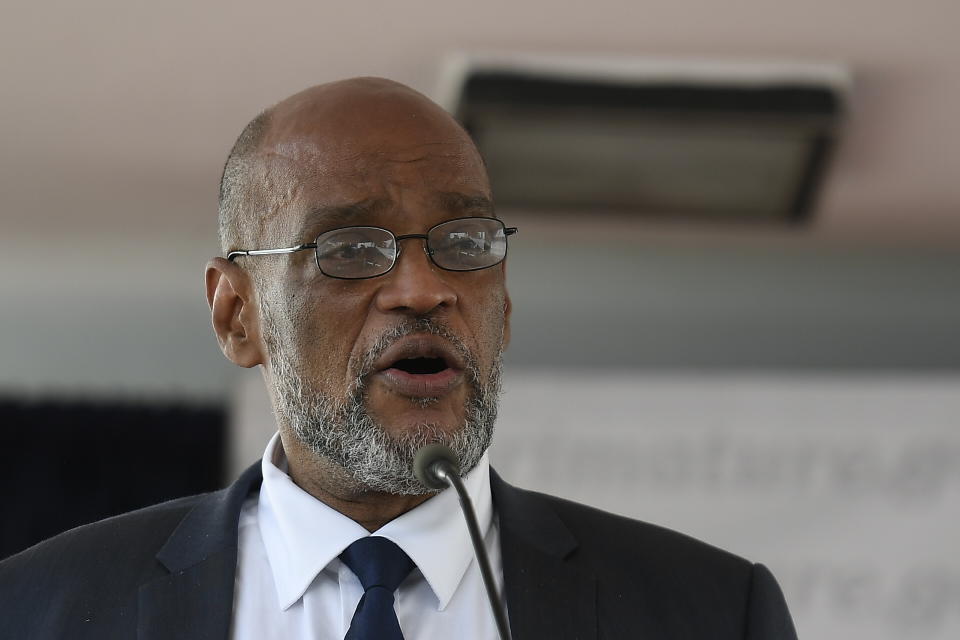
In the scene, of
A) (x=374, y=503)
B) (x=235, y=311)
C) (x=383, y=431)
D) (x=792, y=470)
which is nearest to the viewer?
(x=383, y=431)

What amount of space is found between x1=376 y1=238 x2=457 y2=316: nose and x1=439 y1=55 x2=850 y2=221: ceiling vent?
194 centimetres

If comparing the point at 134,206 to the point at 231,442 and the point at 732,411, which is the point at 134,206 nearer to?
the point at 231,442

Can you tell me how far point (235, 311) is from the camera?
1830mm

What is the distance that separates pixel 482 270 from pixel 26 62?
2221 millimetres

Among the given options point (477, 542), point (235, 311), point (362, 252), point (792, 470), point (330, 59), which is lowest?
point (792, 470)

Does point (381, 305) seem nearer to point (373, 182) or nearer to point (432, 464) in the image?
point (373, 182)

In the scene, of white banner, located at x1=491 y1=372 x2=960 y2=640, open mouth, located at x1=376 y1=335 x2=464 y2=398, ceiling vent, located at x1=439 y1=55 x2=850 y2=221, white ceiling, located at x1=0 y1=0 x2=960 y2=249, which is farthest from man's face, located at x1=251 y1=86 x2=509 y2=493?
white banner, located at x1=491 y1=372 x2=960 y2=640

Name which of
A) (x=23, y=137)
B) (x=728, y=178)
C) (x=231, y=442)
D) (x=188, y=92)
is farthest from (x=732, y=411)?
(x=23, y=137)

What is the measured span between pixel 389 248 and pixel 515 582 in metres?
0.43

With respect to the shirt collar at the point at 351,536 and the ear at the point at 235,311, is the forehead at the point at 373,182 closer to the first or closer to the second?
the ear at the point at 235,311

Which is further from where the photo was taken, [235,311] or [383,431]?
[235,311]

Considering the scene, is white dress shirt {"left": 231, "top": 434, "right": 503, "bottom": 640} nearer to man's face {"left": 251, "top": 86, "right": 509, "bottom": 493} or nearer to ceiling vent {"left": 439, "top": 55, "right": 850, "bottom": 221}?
man's face {"left": 251, "top": 86, "right": 509, "bottom": 493}

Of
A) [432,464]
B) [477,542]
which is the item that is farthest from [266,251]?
[477,542]

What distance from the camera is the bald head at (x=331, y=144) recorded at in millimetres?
1685
